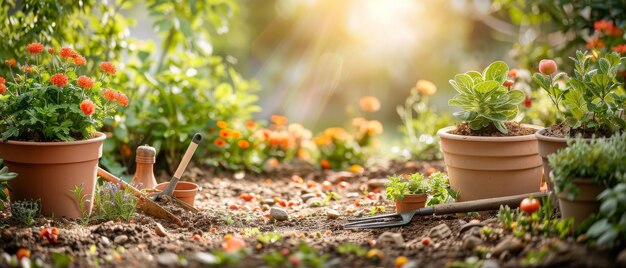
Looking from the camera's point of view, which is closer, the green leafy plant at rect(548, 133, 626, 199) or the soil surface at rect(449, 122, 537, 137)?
the green leafy plant at rect(548, 133, 626, 199)

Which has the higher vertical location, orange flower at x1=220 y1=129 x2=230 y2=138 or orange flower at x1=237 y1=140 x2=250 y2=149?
orange flower at x1=220 y1=129 x2=230 y2=138

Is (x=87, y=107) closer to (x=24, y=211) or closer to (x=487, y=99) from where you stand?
(x=24, y=211)

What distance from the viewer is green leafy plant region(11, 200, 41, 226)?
8.86 ft

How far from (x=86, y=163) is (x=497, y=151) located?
79.0 inches

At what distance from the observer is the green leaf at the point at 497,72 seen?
306cm

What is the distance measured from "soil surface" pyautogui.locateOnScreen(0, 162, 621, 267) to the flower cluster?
414 mm

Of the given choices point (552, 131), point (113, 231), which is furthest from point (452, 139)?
point (113, 231)

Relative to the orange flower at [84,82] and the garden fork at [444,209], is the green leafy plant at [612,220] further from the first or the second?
the orange flower at [84,82]

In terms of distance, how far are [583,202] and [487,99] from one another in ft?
2.76

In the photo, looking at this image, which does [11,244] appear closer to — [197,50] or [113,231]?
[113,231]

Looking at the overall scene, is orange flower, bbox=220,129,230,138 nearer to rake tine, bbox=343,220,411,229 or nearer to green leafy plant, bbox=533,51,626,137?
rake tine, bbox=343,220,411,229

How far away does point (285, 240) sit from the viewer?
2.58 m

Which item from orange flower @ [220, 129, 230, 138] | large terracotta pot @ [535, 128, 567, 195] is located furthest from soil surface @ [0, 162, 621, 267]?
orange flower @ [220, 129, 230, 138]

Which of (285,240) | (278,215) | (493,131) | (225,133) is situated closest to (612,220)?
(493,131)
